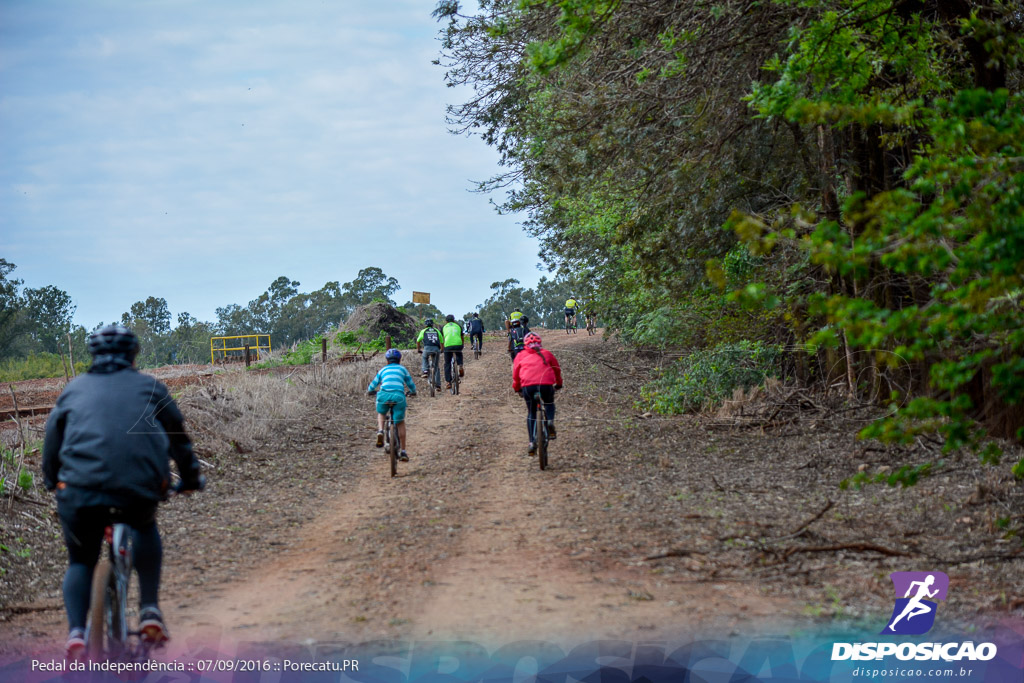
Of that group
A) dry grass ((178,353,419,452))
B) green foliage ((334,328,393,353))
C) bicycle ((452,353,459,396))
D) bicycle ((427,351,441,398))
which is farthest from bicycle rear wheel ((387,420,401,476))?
green foliage ((334,328,393,353))

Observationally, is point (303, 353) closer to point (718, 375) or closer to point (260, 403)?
point (260, 403)

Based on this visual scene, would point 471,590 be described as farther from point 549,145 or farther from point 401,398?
point 549,145

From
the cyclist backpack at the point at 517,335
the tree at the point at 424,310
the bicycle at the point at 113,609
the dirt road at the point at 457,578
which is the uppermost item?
the tree at the point at 424,310

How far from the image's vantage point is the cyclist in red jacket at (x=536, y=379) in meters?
11.8

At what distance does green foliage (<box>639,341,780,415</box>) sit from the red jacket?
4280 millimetres

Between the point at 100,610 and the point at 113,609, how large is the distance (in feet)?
0.48

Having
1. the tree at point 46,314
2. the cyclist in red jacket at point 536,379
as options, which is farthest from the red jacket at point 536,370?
the tree at point 46,314

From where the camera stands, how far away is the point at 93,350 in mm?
4539

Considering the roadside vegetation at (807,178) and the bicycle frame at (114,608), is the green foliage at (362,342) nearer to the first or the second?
the roadside vegetation at (807,178)

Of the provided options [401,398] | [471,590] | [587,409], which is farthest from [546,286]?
[471,590]

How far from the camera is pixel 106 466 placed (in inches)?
167

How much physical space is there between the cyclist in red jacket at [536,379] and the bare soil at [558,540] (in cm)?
71

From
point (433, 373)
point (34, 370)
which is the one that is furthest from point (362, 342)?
point (433, 373)

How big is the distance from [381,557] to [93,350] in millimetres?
3485
